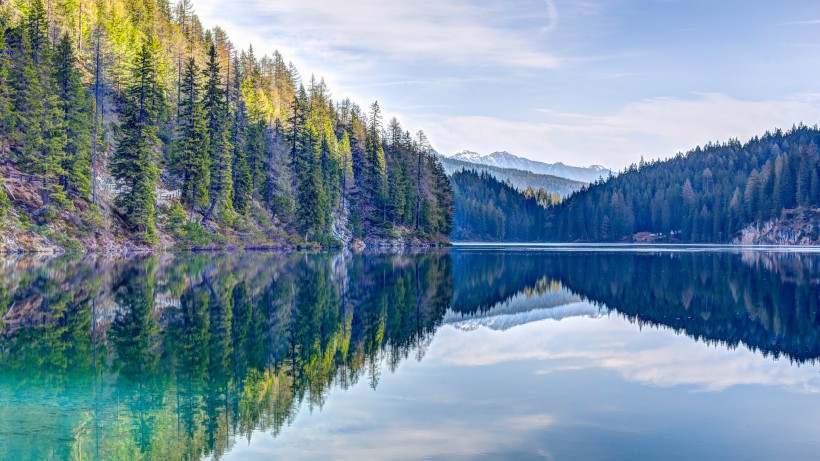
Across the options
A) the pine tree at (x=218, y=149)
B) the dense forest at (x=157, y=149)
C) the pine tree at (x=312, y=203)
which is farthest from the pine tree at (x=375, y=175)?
the pine tree at (x=218, y=149)

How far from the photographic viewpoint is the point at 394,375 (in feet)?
56.3

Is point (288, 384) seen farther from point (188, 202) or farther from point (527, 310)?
point (188, 202)

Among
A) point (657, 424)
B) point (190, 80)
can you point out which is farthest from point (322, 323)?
point (190, 80)

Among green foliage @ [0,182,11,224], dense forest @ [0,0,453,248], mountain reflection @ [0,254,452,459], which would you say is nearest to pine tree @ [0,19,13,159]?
dense forest @ [0,0,453,248]

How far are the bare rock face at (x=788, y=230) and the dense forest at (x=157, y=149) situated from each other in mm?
97026

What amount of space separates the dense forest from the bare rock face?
97.0 metres

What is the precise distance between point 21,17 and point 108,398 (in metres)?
74.6

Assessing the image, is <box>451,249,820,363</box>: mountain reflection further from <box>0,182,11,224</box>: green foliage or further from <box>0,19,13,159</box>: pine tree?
<box>0,19,13,159</box>: pine tree

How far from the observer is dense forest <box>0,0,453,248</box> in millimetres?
63719

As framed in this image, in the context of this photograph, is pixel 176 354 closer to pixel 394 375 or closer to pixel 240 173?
pixel 394 375

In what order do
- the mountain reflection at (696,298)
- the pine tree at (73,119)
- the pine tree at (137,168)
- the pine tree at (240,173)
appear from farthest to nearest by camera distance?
1. the pine tree at (240,173)
2. the pine tree at (137,168)
3. the pine tree at (73,119)
4. the mountain reflection at (696,298)

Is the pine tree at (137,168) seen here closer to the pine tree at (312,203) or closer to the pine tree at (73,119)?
the pine tree at (73,119)

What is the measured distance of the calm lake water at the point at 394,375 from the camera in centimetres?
1145

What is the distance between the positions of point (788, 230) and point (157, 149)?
15223 cm
